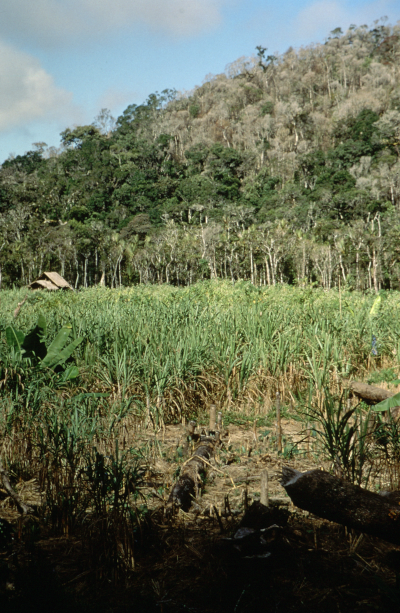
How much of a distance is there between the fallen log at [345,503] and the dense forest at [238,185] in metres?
15.6

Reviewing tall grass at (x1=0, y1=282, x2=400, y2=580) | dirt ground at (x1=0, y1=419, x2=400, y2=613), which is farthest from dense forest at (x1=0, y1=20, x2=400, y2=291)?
dirt ground at (x1=0, y1=419, x2=400, y2=613)

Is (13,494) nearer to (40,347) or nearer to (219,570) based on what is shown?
(219,570)

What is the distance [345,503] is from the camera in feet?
7.24

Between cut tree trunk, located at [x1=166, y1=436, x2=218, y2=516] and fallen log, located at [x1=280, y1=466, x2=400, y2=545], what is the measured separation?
0.74 metres

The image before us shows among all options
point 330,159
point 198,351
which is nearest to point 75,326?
point 198,351

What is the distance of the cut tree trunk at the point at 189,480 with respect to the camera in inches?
108

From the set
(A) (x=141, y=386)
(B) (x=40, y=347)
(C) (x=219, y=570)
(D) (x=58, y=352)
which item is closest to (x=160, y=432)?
(A) (x=141, y=386)

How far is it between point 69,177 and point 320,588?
72.0 meters

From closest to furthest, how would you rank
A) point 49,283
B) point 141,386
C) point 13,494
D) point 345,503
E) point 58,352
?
point 345,503 < point 13,494 < point 141,386 < point 58,352 < point 49,283

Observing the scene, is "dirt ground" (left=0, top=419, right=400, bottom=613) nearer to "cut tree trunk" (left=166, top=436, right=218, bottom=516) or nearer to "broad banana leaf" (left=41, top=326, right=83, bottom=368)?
"cut tree trunk" (left=166, top=436, right=218, bottom=516)

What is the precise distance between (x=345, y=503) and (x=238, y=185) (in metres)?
72.5

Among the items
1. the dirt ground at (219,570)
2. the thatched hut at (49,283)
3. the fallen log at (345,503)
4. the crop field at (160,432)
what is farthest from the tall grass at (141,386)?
the thatched hut at (49,283)

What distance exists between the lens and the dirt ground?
189 centimetres

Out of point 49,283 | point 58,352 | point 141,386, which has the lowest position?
point 141,386
